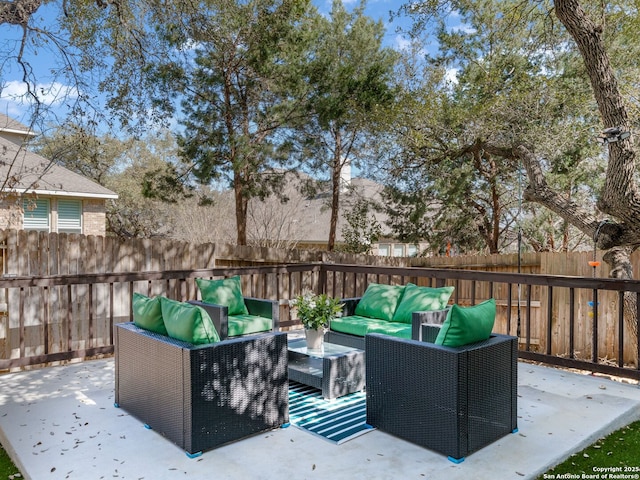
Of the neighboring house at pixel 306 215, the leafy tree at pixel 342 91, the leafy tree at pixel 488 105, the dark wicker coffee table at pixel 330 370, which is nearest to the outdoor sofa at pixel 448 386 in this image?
the dark wicker coffee table at pixel 330 370

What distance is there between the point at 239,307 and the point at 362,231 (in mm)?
7041

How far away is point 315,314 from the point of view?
404cm

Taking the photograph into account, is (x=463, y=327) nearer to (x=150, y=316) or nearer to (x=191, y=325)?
(x=191, y=325)

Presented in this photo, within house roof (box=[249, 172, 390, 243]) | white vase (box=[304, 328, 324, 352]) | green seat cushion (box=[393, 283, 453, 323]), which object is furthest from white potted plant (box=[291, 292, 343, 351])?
house roof (box=[249, 172, 390, 243])

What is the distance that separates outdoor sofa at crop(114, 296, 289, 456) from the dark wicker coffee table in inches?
21.5

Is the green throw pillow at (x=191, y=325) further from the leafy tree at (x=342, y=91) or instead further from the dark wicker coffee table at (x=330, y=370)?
the leafy tree at (x=342, y=91)

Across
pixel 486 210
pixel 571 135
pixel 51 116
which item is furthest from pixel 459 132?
pixel 51 116

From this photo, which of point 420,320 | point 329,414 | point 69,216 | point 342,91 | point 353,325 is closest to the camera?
point 329,414

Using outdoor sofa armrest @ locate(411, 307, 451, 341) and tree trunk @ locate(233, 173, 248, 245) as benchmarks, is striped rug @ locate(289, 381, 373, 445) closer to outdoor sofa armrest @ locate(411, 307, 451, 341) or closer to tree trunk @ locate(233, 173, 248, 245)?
outdoor sofa armrest @ locate(411, 307, 451, 341)

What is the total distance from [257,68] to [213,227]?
6.44 metres

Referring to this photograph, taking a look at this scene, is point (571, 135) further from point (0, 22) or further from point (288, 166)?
point (0, 22)

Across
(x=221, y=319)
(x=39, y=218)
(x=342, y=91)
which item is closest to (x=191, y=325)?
(x=221, y=319)

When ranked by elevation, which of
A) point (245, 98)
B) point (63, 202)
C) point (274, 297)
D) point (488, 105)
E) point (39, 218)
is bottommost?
point (274, 297)

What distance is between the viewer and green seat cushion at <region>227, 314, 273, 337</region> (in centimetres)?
462
